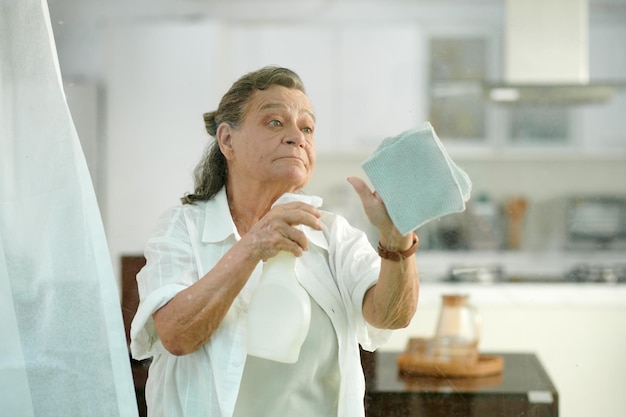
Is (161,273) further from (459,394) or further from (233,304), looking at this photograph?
(459,394)

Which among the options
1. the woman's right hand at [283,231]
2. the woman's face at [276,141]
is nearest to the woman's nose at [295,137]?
the woman's face at [276,141]

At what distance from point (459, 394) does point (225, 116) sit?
1.69ft

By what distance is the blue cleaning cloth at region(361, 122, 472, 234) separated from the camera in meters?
0.76

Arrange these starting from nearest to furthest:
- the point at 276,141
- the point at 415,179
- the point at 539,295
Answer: the point at 415,179, the point at 276,141, the point at 539,295

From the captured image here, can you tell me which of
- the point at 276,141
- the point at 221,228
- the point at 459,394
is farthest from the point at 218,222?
the point at 459,394

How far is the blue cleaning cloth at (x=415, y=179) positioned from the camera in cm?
76

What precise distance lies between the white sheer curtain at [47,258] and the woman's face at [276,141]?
21 centimetres

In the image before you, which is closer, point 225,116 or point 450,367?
point 225,116

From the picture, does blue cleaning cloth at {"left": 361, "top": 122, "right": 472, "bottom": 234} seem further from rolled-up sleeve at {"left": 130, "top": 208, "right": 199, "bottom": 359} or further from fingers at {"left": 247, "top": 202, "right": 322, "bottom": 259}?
rolled-up sleeve at {"left": 130, "top": 208, "right": 199, "bottom": 359}

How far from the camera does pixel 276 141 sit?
0.86 metres

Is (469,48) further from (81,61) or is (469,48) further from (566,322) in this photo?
(81,61)

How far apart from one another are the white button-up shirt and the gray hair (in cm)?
2

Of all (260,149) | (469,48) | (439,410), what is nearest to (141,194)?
(260,149)

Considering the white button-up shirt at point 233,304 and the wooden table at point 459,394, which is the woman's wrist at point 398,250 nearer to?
the white button-up shirt at point 233,304
